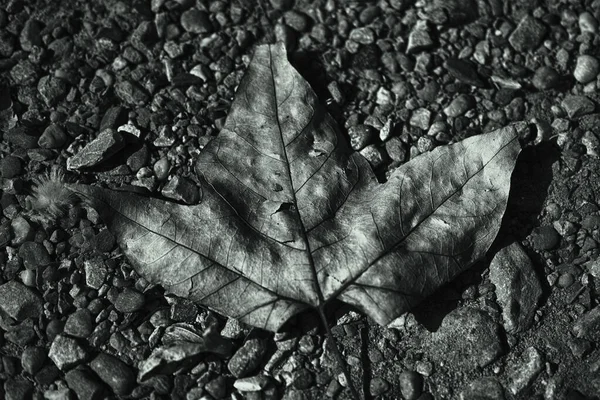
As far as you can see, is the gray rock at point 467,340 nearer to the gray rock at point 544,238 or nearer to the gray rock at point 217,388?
the gray rock at point 544,238

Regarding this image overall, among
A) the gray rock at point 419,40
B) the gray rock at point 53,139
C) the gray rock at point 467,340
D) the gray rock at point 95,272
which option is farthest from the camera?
the gray rock at point 419,40

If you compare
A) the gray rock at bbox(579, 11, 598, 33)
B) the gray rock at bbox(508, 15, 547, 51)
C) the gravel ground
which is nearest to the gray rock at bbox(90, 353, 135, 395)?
the gravel ground

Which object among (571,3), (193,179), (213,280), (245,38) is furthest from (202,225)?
(571,3)

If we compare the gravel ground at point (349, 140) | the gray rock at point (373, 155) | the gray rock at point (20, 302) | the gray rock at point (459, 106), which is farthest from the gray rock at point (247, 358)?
the gray rock at point (459, 106)

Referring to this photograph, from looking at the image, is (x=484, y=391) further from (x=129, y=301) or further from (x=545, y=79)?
(x=545, y=79)

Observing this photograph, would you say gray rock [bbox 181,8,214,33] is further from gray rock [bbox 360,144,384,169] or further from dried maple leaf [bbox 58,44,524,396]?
gray rock [bbox 360,144,384,169]

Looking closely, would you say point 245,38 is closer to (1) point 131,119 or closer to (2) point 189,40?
(2) point 189,40

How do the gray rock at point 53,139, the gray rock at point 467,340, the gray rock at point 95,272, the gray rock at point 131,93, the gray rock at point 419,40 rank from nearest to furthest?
the gray rock at point 467,340, the gray rock at point 95,272, the gray rock at point 53,139, the gray rock at point 131,93, the gray rock at point 419,40

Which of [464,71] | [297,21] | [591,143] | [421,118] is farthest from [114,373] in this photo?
[591,143]
